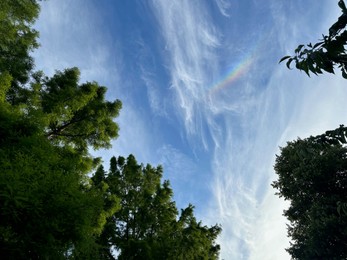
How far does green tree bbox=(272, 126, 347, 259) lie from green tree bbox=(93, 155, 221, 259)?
7.63 meters

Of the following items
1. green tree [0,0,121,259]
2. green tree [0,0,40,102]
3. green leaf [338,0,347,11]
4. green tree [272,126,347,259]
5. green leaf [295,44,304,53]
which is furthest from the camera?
green tree [272,126,347,259]

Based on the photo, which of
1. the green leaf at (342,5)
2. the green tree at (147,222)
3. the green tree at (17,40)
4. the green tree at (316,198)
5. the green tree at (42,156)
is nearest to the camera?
the green leaf at (342,5)

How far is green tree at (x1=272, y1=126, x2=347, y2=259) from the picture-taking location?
18.2 meters

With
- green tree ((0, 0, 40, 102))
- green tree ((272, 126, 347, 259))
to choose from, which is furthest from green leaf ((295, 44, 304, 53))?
green tree ((272, 126, 347, 259))

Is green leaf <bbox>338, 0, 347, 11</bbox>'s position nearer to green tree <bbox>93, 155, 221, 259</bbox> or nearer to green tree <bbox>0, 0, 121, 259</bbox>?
green tree <bbox>0, 0, 121, 259</bbox>

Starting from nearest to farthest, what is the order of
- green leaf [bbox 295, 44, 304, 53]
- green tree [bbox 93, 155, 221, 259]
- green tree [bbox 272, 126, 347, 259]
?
green leaf [bbox 295, 44, 304, 53] → green tree [bbox 93, 155, 221, 259] → green tree [bbox 272, 126, 347, 259]

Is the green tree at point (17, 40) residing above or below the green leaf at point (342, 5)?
above

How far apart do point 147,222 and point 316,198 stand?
12974 millimetres

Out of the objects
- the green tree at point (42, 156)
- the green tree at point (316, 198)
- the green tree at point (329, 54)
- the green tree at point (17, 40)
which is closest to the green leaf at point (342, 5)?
the green tree at point (329, 54)

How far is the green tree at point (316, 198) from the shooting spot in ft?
59.9

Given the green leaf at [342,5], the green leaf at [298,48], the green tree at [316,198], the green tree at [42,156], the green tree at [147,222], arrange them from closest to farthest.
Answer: the green leaf at [342,5]
the green leaf at [298,48]
the green tree at [42,156]
the green tree at [147,222]
the green tree at [316,198]

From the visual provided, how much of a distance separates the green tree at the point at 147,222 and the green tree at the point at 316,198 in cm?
763

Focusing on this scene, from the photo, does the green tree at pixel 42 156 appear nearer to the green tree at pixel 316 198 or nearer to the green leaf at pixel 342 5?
the green leaf at pixel 342 5

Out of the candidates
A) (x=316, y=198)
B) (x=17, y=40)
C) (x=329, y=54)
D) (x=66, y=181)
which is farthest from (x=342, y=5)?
(x=316, y=198)
